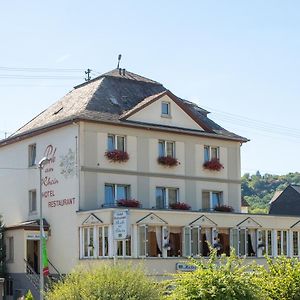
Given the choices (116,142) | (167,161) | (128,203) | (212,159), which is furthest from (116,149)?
(212,159)

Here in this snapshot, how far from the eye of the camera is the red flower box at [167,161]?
4412 cm

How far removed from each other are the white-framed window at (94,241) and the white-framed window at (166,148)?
7.18 metres

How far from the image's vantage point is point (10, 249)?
141 ft

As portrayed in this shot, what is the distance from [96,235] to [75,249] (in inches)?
78.0

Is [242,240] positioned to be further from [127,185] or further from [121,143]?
[121,143]

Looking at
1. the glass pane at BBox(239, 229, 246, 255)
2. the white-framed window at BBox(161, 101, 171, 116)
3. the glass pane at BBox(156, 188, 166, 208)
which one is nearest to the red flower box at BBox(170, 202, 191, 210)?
the glass pane at BBox(156, 188, 166, 208)

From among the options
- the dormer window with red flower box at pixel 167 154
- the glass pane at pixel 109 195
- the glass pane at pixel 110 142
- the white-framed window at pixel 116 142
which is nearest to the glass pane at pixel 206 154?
the dormer window with red flower box at pixel 167 154

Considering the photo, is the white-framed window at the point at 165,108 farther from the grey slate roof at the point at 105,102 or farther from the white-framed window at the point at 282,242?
the white-framed window at the point at 282,242

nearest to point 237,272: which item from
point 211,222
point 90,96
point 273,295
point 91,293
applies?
point 273,295

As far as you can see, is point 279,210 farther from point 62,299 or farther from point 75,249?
point 62,299

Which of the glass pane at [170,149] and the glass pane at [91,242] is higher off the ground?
the glass pane at [170,149]

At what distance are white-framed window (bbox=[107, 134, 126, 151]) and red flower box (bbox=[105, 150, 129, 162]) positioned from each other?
15.2 inches

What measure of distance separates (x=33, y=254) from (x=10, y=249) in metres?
1.31

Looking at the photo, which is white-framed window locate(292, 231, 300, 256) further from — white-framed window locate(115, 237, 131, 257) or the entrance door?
the entrance door
